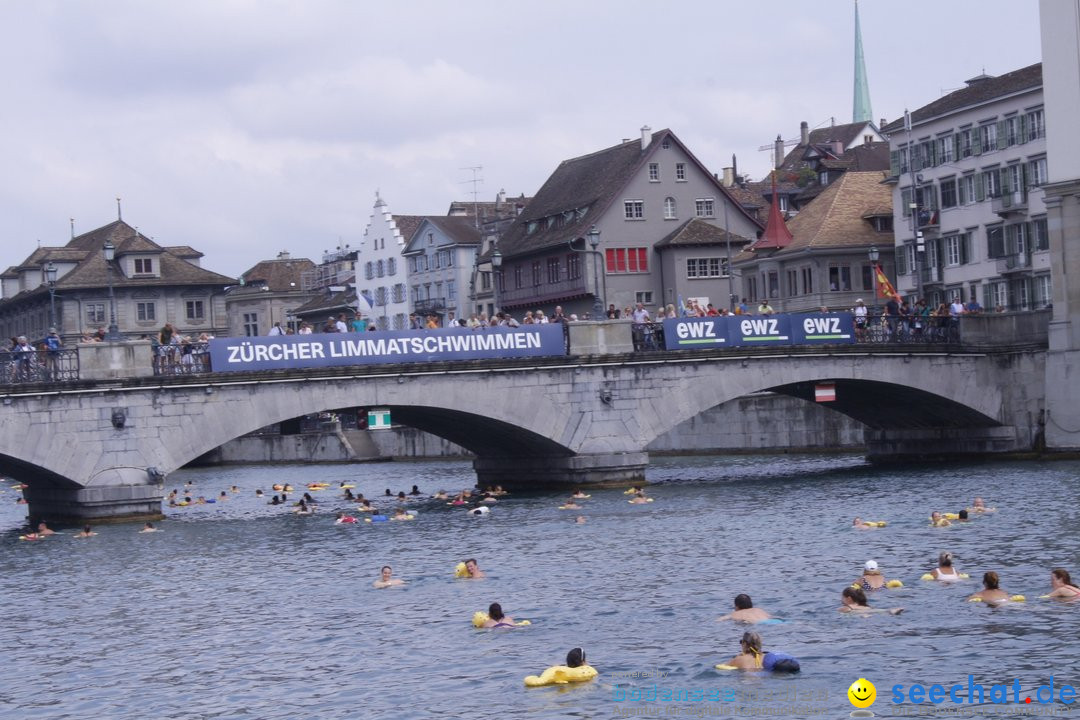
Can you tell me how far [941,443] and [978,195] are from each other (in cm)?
2337

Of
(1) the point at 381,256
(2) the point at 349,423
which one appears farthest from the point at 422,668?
(1) the point at 381,256

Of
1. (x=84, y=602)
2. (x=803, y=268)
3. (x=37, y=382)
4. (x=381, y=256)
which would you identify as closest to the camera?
(x=84, y=602)

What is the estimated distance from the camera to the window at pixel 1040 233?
77.2 metres

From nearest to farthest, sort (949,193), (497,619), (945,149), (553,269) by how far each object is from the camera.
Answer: (497,619) → (949,193) → (945,149) → (553,269)

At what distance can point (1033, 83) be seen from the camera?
3029 inches

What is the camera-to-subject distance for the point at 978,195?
270 feet

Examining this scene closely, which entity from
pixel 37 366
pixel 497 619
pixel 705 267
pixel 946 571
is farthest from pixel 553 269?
pixel 497 619

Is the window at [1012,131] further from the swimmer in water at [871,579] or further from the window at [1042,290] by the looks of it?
the swimmer in water at [871,579]

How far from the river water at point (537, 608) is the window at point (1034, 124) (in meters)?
27.2

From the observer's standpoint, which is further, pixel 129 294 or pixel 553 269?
pixel 129 294

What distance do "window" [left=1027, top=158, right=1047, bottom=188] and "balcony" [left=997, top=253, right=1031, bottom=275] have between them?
346 centimetres

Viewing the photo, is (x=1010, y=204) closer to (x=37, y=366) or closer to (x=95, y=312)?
(x=37, y=366)

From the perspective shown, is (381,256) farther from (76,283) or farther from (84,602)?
(84,602)

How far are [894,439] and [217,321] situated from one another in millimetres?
60038
